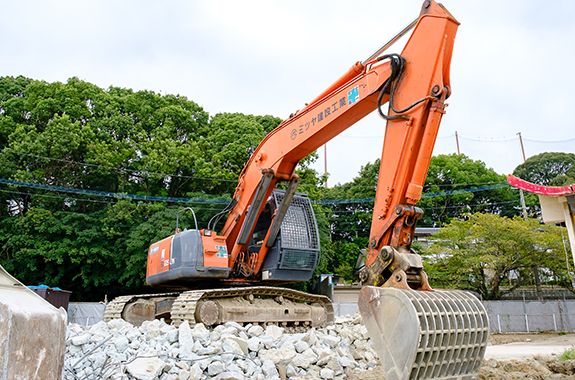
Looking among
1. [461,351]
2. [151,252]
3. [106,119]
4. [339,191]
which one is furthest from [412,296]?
[339,191]

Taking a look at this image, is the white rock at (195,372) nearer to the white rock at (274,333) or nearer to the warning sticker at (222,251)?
the white rock at (274,333)

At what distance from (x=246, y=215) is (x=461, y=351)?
5.13 m

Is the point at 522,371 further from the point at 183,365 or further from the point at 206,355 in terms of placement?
the point at 183,365

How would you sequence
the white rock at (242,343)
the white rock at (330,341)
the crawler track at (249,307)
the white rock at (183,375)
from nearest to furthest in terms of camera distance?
the white rock at (183,375)
the white rock at (242,343)
the white rock at (330,341)
the crawler track at (249,307)

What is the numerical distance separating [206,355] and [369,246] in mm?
2518

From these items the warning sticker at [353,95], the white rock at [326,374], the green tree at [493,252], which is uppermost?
the warning sticker at [353,95]

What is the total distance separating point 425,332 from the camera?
12.2 feet

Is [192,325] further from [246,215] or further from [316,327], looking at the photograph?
[316,327]

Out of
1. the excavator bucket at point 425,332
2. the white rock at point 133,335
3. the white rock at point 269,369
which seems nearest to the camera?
the excavator bucket at point 425,332

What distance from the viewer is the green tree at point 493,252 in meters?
17.8

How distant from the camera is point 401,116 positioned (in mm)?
4977

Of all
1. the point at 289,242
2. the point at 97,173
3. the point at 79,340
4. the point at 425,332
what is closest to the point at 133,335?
the point at 79,340

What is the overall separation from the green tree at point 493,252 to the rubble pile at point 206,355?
13.3 meters

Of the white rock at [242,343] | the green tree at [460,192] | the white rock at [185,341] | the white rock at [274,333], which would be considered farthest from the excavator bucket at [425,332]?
the green tree at [460,192]
